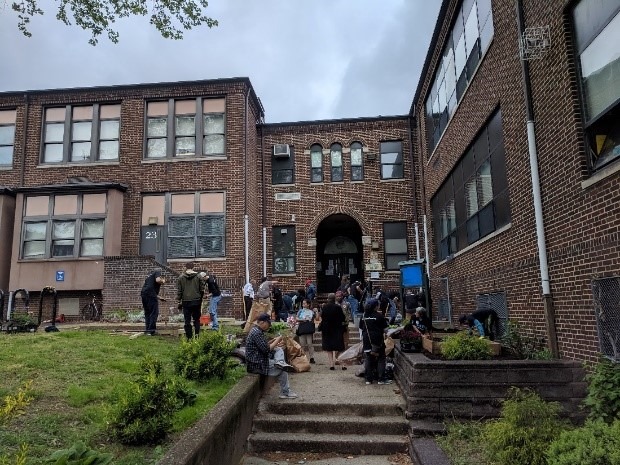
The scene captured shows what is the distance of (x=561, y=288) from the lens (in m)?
7.27

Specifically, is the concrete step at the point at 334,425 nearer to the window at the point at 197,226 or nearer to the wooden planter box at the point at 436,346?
the wooden planter box at the point at 436,346

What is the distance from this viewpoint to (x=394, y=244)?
71.3 ft

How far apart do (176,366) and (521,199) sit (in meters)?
6.56

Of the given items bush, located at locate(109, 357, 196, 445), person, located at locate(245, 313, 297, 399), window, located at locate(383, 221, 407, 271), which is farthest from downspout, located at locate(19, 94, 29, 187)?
bush, located at locate(109, 357, 196, 445)

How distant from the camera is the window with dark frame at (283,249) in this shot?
22.0 metres

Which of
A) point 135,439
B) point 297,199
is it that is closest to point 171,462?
point 135,439

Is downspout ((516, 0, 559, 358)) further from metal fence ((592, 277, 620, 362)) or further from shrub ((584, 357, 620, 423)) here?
shrub ((584, 357, 620, 423))

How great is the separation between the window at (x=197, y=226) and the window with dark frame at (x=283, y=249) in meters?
3.02

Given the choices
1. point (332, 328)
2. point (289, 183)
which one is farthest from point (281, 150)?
point (332, 328)

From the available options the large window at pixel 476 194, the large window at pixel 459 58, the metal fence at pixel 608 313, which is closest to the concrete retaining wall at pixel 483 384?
the metal fence at pixel 608 313

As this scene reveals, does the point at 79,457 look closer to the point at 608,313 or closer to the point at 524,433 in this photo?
the point at 524,433

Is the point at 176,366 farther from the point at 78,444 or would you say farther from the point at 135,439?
→ the point at 78,444

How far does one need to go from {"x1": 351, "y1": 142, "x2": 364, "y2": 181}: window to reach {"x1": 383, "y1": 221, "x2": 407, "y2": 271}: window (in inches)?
102

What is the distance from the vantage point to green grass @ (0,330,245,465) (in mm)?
4629
